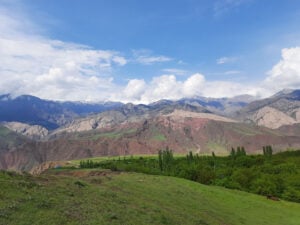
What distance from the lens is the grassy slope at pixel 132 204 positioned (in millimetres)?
28766

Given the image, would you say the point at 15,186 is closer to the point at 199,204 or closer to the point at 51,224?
the point at 51,224

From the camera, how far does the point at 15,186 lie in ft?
117

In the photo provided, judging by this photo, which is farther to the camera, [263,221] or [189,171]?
[189,171]

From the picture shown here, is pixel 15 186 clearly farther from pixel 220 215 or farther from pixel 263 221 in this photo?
pixel 263 221

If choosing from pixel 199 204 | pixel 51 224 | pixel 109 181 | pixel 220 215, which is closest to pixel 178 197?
pixel 199 204

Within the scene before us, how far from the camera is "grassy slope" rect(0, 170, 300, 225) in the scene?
28.8 meters

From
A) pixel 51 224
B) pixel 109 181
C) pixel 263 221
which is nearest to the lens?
pixel 51 224

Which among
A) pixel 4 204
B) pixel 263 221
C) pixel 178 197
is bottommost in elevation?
pixel 263 221

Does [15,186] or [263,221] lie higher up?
[15,186]

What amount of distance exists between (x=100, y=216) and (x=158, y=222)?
247 inches

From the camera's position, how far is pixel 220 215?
4819cm

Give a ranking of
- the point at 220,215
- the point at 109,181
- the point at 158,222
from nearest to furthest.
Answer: the point at 158,222
the point at 220,215
the point at 109,181

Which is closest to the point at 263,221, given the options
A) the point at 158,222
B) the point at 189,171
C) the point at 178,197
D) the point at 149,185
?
the point at 178,197

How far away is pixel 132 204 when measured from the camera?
39.6 meters
